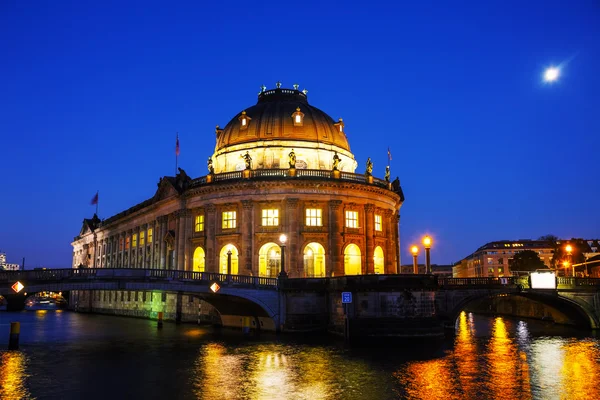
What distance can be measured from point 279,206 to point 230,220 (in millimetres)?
5938

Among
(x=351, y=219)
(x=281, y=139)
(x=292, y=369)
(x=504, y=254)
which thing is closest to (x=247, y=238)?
Answer: (x=351, y=219)

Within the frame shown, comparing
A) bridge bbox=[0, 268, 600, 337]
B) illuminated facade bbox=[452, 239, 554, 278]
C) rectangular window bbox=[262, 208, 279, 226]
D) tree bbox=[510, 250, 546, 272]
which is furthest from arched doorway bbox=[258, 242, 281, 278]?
illuminated facade bbox=[452, 239, 554, 278]

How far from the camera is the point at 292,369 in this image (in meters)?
30.3

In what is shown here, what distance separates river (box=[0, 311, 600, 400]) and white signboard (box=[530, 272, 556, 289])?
979 centimetres

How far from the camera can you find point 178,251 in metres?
69.0

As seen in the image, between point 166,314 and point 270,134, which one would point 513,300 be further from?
point 166,314

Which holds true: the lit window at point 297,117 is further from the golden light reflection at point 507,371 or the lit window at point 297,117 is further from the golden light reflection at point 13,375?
the golden light reflection at point 13,375

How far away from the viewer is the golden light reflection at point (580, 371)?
24.2 m

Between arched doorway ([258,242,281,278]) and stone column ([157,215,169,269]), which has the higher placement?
stone column ([157,215,169,269])

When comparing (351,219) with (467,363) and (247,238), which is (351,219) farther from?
(467,363)

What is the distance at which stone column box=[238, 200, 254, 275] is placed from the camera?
6072cm

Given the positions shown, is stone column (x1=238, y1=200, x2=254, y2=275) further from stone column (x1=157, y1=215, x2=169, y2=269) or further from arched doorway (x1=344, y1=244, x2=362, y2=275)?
stone column (x1=157, y1=215, x2=169, y2=269)

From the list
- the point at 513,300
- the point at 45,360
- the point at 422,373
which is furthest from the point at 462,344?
the point at 513,300

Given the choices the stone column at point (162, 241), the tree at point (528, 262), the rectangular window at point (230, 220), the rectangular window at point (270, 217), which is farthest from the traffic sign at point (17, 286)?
the tree at point (528, 262)
